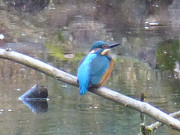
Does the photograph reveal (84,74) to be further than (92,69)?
No

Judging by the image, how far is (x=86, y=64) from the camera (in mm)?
3553

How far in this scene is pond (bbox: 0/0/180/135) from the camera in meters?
5.43

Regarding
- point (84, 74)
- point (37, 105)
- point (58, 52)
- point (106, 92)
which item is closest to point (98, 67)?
point (84, 74)

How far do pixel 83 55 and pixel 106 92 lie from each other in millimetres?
5964

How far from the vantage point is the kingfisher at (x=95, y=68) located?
3.33 m

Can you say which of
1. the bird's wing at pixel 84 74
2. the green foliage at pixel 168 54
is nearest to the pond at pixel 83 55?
the green foliage at pixel 168 54

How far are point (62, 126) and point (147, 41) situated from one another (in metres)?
5.15

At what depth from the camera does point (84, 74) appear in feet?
11.1

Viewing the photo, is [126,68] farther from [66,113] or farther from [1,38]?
[1,38]

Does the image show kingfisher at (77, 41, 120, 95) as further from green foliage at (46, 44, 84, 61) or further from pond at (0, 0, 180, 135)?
green foliage at (46, 44, 84, 61)

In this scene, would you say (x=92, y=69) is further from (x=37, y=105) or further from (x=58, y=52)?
(x=58, y=52)

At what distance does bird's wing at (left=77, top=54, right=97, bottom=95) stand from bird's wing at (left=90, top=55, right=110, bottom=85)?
31 millimetres

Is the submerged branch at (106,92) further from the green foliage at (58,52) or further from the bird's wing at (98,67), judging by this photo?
the green foliage at (58,52)

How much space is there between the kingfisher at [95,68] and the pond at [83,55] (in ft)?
1.68
